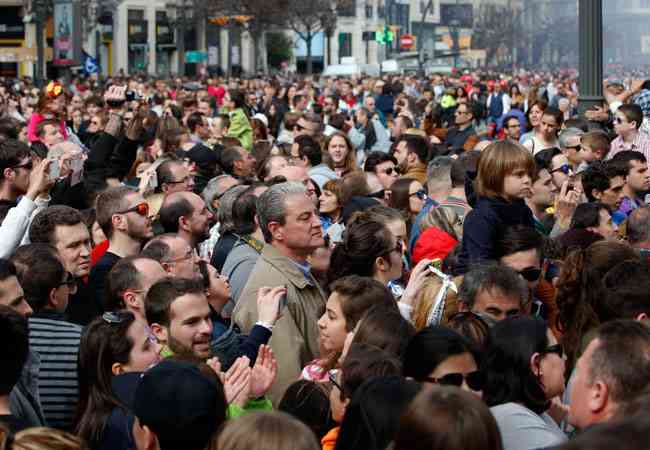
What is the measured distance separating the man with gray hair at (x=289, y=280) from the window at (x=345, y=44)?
109m

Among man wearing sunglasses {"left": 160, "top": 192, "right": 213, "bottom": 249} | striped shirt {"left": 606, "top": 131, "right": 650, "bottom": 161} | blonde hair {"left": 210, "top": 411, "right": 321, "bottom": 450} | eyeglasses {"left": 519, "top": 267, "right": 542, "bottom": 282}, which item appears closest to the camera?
blonde hair {"left": 210, "top": 411, "right": 321, "bottom": 450}

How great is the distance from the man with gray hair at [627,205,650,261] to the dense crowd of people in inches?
0.6

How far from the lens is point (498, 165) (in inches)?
285

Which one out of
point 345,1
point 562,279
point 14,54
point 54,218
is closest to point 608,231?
point 562,279

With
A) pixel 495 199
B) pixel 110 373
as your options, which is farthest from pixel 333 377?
pixel 495 199

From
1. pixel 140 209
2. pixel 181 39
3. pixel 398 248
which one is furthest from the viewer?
pixel 181 39

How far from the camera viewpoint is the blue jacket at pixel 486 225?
7.07m

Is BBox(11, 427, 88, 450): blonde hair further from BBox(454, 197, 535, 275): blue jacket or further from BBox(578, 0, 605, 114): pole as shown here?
BBox(578, 0, 605, 114): pole

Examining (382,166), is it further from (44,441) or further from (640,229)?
(44,441)

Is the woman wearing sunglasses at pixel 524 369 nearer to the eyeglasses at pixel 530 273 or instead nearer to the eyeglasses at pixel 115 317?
the eyeglasses at pixel 115 317

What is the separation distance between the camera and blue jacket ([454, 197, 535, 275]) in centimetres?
707

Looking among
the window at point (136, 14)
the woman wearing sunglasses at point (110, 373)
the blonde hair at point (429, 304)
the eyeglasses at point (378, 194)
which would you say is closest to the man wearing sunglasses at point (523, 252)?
the blonde hair at point (429, 304)

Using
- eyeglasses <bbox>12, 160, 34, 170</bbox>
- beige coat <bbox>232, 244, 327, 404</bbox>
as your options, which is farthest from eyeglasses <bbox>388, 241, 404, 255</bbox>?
eyeglasses <bbox>12, 160, 34, 170</bbox>

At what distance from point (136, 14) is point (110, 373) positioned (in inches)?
3458
